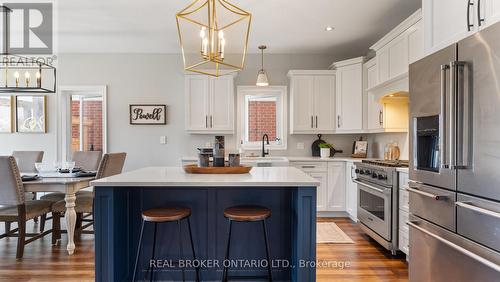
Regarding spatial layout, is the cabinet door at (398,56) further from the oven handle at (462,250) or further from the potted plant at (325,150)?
the oven handle at (462,250)

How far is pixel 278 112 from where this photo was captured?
5.09 m

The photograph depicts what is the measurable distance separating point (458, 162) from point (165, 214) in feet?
5.87

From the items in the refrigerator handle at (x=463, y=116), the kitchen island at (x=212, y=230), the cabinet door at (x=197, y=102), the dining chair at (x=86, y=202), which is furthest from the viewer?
the cabinet door at (x=197, y=102)

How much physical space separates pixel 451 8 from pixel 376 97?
80.7 inches

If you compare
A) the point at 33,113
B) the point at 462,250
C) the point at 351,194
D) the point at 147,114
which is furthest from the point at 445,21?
→ the point at 33,113

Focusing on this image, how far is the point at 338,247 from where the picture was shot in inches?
127

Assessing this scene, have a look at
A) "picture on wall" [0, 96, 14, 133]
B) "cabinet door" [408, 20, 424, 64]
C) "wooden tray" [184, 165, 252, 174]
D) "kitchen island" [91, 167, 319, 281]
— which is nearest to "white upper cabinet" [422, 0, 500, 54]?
"cabinet door" [408, 20, 424, 64]

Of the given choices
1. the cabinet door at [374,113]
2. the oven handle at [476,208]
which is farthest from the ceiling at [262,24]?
the oven handle at [476,208]

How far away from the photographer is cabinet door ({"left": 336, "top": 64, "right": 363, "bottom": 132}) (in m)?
4.35

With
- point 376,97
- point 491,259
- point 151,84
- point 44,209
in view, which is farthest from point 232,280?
point 151,84

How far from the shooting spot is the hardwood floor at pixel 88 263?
2.55m

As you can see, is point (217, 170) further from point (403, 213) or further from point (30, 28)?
point (30, 28)

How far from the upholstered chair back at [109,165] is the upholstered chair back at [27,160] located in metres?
1.58

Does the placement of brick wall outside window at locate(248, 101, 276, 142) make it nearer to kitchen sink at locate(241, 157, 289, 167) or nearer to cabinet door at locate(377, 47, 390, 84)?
kitchen sink at locate(241, 157, 289, 167)
